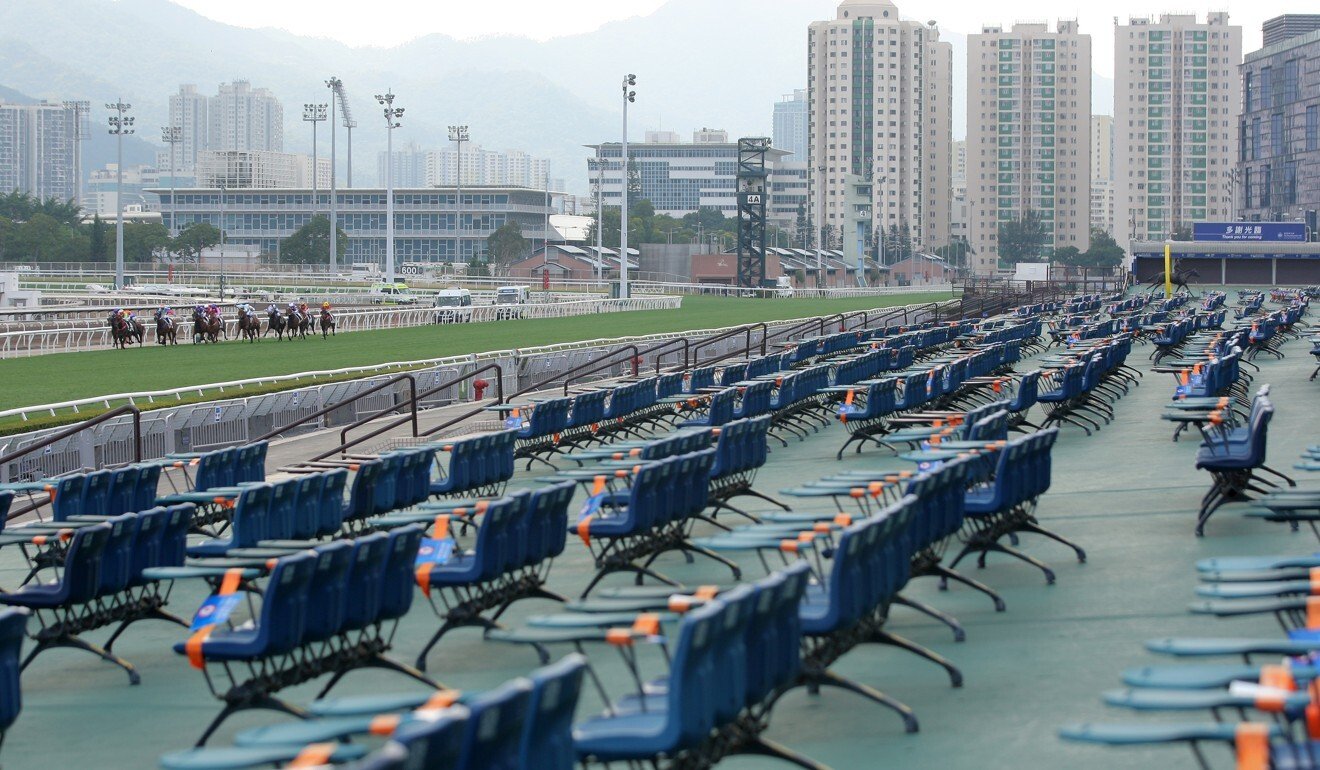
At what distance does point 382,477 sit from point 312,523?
4.19 feet

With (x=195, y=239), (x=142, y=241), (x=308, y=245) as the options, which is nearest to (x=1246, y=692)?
(x=308, y=245)

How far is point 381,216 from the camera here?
16712 centimetres

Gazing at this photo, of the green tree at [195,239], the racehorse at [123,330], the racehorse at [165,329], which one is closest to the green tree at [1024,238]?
the green tree at [195,239]

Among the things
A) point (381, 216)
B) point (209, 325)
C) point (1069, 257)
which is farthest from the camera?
point (1069, 257)

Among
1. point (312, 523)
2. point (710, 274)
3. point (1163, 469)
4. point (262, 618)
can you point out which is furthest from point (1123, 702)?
point (710, 274)

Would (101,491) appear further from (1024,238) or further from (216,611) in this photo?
(1024,238)

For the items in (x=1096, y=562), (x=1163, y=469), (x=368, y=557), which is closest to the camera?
(x=368, y=557)

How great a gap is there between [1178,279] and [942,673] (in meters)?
64.5

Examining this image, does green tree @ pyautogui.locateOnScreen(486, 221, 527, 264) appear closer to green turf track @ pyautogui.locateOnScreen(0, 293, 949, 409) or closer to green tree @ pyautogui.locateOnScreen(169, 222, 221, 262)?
green tree @ pyautogui.locateOnScreen(169, 222, 221, 262)

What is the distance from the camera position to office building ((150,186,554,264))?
165 metres

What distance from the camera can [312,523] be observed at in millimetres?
11617

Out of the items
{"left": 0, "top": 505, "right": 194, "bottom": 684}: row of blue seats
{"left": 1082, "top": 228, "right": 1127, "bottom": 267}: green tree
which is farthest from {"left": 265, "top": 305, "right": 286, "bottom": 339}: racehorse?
{"left": 1082, "top": 228, "right": 1127, "bottom": 267}: green tree

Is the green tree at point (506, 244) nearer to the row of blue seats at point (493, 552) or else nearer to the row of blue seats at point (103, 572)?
the row of blue seats at point (103, 572)

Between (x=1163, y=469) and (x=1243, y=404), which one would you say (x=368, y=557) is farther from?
(x=1243, y=404)
